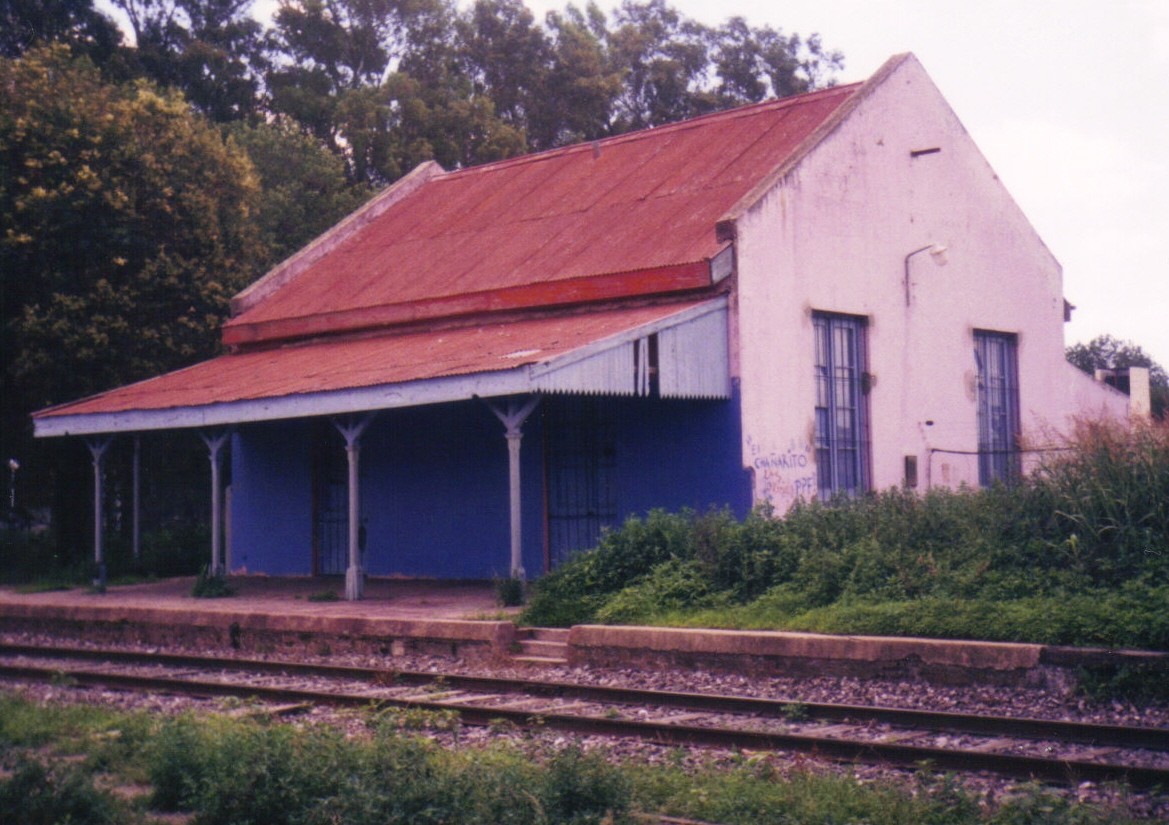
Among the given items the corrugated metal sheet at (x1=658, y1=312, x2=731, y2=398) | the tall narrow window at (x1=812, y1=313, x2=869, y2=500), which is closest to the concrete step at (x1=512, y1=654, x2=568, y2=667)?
the corrugated metal sheet at (x1=658, y1=312, x2=731, y2=398)

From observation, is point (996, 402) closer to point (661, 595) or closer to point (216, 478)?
point (661, 595)

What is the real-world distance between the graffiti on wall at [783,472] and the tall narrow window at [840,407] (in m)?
0.35

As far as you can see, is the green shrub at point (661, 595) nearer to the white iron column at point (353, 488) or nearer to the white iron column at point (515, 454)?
the white iron column at point (515, 454)

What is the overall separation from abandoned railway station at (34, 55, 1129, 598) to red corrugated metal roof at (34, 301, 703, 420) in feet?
0.28

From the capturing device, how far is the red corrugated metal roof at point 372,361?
612 inches

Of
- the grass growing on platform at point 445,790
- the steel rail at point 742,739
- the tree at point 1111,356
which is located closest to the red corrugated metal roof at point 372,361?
the steel rail at point 742,739

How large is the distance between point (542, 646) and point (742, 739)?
15.1 feet

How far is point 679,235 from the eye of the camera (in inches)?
703

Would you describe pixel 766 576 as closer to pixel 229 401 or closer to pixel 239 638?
pixel 239 638

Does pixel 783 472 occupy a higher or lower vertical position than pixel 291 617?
higher

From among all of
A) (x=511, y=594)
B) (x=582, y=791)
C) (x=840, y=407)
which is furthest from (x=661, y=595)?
(x=582, y=791)

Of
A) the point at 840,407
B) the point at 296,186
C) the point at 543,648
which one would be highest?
the point at 296,186

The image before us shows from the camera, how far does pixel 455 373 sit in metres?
14.9

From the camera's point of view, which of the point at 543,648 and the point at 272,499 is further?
the point at 272,499
